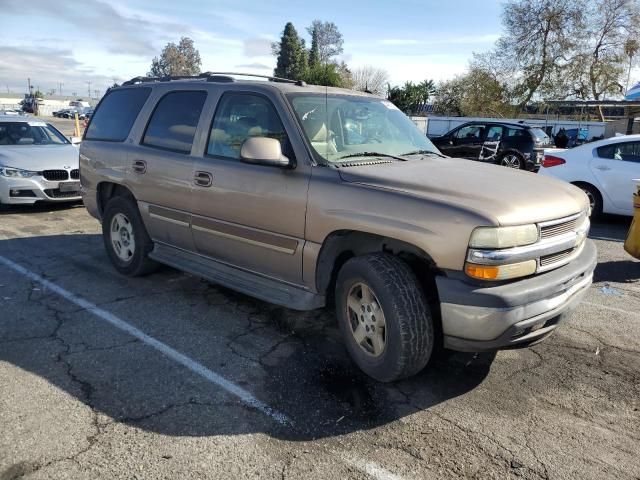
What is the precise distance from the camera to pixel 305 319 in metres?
4.57

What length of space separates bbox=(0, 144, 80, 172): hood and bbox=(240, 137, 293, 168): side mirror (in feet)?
20.9

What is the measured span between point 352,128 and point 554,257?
183 centimetres

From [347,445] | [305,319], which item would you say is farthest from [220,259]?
[347,445]

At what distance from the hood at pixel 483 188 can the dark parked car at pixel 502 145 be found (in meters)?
12.1

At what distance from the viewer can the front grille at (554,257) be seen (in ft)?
10.5

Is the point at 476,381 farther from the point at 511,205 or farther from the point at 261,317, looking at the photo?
the point at 261,317

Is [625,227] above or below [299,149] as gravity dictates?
below

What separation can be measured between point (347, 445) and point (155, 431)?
109 centimetres

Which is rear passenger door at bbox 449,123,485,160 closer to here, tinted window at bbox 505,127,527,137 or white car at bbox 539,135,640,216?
tinted window at bbox 505,127,527,137

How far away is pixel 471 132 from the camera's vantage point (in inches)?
655

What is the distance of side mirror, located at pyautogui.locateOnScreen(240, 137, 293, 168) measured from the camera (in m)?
3.66

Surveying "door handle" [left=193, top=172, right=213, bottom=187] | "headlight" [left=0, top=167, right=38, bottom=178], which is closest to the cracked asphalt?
"door handle" [left=193, top=172, right=213, bottom=187]

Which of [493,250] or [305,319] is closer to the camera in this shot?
[493,250]

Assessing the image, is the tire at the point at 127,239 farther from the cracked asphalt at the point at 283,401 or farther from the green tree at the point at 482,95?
the green tree at the point at 482,95
